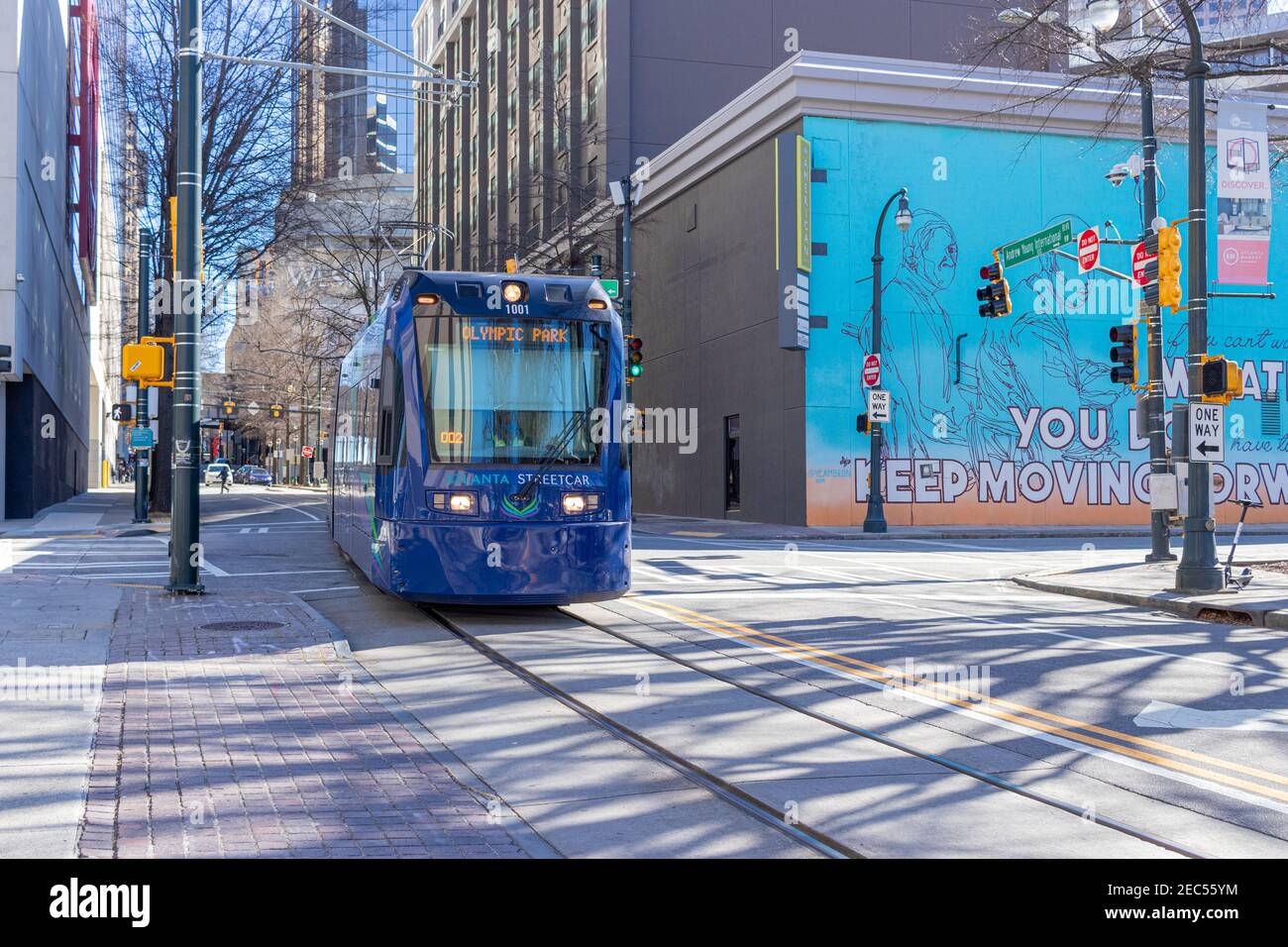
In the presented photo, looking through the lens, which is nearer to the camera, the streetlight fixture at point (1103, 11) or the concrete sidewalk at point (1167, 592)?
the concrete sidewalk at point (1167, 592)

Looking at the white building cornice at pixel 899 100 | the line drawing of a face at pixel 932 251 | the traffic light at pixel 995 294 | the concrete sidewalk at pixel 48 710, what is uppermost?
the white building cornice at pixel 899 100

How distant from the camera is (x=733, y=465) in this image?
38875mm

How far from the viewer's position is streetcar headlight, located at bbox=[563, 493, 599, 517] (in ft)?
39.8

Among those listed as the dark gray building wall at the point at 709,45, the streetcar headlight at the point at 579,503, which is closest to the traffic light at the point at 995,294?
the streetcar headlight at the point at 579,503

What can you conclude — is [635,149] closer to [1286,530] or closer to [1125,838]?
[1286,530]

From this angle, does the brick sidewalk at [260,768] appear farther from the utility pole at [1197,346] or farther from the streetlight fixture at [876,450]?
the streetlight fixture at [876,450]

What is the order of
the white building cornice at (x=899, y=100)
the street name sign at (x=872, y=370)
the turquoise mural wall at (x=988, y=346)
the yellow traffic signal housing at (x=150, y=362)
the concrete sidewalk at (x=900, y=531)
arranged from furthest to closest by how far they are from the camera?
1. the turquoise mural wall at (x=988, y=346)
2. the white building cornice at (x=899, y=100)
3. the street name sign at (x=872, y=370)
4. the concrete sidewalk at (x=900, y=531)
5. the yellow traffic signal housing at (x=150, y=362)

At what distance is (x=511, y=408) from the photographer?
12250mm

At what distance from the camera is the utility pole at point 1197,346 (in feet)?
53.0

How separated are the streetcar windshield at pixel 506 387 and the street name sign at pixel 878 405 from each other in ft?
65.0

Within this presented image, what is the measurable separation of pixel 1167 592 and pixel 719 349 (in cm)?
2412

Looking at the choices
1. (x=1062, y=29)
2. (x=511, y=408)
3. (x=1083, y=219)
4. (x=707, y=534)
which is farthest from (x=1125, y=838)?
(x=1083, y=219)

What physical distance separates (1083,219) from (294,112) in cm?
2350

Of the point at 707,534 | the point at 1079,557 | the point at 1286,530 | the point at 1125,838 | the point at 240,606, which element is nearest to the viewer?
the point at 1125,838
